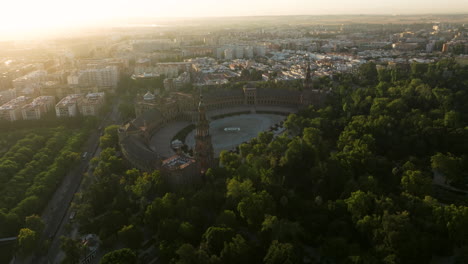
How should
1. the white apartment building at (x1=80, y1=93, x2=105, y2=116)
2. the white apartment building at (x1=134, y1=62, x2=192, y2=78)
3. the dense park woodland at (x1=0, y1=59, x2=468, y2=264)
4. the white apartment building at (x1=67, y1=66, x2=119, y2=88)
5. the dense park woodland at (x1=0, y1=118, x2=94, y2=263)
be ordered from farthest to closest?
the white apartment building at (x1=134, y1=62, x2=192, y2=78) → the white apartment building at (x1=67, y1=66, x2=119, y2=88) → the white apartment building at (x1=80, y1=93, x2=105, y2=116) → the dense park woodland at (x1=0, y1=118, x2=94, y2=263) → the dense park woodland at (x1=0, y1=59, x2=468, y2=264)

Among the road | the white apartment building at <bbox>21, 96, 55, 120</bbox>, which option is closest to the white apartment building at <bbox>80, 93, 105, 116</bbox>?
the white apartment building at <bbox>21, 96, 55, 120</bbox>

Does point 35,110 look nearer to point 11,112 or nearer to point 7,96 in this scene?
point 11,112

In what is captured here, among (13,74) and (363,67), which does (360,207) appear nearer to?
(363,67)

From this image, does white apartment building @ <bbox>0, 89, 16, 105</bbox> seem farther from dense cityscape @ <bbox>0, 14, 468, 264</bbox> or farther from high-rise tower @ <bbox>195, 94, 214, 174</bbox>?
high-rise tower @ <bbox>195, 94, 214, 174</bbox>

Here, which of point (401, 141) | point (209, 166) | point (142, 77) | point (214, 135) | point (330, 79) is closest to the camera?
point (209, 166)

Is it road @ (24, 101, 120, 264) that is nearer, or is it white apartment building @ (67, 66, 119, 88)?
road @ (24, 101, 120, 264)

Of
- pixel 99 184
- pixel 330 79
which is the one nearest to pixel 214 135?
pixel 99 184

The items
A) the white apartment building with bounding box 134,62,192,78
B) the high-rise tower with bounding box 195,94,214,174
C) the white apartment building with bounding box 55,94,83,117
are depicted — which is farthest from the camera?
the white apartment building with bounding box 134,62,192,78
